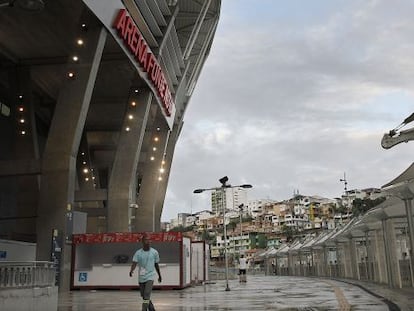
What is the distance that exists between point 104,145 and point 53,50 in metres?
20.0

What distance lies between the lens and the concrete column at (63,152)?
23.7 metres

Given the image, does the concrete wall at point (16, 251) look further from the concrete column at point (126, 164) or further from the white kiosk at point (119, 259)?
the concrete column at point (126, 164)

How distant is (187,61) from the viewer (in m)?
49.1

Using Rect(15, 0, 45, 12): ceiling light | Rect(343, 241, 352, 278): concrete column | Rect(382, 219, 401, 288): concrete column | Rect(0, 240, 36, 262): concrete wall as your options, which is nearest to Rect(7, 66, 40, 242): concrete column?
Rect(0, 240, 36, 262): concrete wall

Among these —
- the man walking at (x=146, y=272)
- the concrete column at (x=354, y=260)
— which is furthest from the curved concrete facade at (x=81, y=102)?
the concrete column at (x=354, y=260)

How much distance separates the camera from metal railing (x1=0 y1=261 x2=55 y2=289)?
9.52 meters

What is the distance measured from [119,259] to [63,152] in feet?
20.5

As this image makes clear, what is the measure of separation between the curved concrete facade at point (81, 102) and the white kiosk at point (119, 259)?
1.12 metres

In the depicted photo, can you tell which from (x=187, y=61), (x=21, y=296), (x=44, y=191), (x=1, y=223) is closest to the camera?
(x=21, y=296)

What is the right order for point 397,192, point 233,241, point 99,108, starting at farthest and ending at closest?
point 233,241
point 99,108
point 397,192

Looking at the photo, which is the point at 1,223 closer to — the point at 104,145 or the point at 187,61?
the point at 104,145

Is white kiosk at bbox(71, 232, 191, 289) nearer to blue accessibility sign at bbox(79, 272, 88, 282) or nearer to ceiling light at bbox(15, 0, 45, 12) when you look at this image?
blue accessibility sign at bbox(79, 272, 88, 282)

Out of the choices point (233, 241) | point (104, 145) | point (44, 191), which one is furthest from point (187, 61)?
point (233, 241)

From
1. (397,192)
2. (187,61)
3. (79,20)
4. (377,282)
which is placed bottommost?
(377,282)
